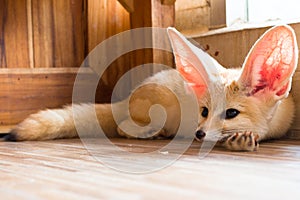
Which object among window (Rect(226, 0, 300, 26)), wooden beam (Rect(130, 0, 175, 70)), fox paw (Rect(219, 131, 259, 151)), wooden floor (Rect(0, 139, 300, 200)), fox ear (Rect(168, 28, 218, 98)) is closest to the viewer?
wooden floor (Rect(0, 139, 300, 200))

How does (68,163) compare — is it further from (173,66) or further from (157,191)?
(173,66)

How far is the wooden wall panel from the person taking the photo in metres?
2.05

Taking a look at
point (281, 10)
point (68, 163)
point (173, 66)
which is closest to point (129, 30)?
point (173, 66)

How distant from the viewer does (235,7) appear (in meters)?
1.97

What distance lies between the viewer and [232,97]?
1.35 metres

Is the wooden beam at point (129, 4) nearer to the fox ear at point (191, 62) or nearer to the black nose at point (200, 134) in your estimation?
the fox ear at point (191, 62)

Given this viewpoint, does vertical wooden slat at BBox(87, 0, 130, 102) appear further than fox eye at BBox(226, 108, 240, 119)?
Yes

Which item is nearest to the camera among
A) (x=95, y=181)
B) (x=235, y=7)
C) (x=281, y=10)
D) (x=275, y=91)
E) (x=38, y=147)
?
(x=95, y=181)

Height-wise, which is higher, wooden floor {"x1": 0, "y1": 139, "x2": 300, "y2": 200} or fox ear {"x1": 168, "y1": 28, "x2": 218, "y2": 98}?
fox ear {"x1": 168, "y1": 28, "x2": 218, "y2": 98}

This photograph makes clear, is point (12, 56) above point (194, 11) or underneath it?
underneath

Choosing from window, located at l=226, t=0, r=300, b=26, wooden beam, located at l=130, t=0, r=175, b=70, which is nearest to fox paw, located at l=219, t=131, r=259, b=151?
→ window, located at l=226, t=0, r=300, b=26

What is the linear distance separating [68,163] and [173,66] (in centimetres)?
105

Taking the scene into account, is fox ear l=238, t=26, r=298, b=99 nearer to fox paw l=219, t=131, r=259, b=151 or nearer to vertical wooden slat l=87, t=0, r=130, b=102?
fox paw l=219, t=131, r=259, b=151

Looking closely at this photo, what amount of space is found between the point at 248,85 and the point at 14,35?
1.20 m
